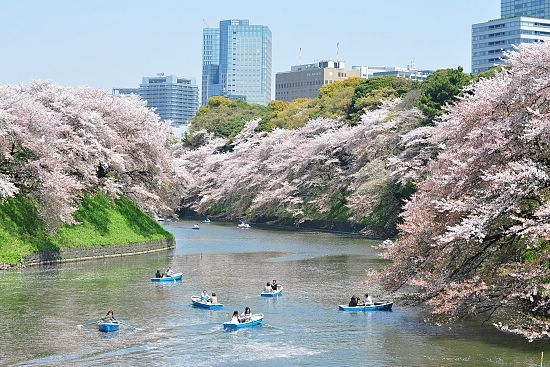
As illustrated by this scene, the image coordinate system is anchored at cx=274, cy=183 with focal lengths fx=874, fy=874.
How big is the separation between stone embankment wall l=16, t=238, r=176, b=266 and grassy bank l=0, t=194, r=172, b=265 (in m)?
0.31

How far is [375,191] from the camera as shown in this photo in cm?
7131

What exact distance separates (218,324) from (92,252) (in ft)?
73.0

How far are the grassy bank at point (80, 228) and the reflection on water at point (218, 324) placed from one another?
192 centimetres

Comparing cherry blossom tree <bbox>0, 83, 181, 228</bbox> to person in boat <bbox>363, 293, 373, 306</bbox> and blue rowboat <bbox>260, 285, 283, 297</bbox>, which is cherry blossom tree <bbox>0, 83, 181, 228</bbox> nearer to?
blue rowboat <bbox>260, 285, 283, 297</bbox>

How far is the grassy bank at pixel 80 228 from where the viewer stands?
47812 mm

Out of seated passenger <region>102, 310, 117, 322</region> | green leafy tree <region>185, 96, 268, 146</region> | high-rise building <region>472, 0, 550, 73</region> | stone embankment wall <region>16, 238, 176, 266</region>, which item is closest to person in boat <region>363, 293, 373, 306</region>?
seated passenger <region>102, 310, 117, 322</region>

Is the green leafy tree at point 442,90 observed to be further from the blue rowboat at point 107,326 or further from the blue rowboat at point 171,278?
the blue rowboat at point 107,326

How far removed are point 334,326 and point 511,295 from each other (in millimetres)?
7675

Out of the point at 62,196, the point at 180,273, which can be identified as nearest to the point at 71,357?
the point at 180,273

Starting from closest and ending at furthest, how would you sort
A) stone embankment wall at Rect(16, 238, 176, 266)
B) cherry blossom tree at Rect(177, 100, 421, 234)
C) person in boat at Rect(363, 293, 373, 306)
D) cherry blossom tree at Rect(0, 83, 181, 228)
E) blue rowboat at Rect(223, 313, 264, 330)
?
1. blue rowboat at Rect(223, 313, 264, 330)
2. person in boat at Rect(363, 293, 373, 306)
3. cherry blossom tree at Rect(0, 83, 181, 228)
4. stone embankment wall at Rect(16, 238, 176, 266)
5. cherry blossom tree at Rect(177, 100, 421, 234)

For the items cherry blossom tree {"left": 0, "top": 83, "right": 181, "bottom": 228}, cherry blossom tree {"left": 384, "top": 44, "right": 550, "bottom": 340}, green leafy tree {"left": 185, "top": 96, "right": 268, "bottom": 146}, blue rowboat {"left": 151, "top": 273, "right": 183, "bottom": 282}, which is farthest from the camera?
green leafy tree {"left": 185, "top": 96, "right": 268, "bottom": 146}

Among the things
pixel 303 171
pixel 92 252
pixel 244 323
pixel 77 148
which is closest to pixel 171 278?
pixel 92 252

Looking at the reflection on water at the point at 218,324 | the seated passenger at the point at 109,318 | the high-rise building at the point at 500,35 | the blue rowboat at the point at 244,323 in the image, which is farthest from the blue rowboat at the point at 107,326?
the high-rise building at the point at 500,35

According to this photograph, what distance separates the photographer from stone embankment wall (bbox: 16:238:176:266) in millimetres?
48438
